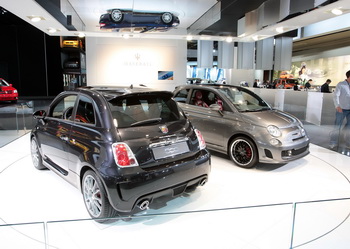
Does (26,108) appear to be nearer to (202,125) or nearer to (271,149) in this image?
(202,125)

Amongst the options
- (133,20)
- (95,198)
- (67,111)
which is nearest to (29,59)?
(133,20)

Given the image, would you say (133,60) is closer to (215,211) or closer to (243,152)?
(243,152)

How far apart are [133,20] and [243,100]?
5.28 m

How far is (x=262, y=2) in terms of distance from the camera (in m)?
8.36

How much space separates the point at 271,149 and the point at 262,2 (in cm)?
606

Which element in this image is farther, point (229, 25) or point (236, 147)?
point (229, 25)

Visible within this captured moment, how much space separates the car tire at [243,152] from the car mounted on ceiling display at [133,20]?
5.76 meters

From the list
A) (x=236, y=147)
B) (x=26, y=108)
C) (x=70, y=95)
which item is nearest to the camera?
(x=70, y=95)

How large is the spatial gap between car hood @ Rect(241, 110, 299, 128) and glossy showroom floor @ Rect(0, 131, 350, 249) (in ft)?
2.35

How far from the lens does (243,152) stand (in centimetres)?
437

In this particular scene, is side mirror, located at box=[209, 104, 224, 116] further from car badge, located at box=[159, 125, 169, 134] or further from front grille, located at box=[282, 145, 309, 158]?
car badge, located at box=[159, 125, 169, 134]

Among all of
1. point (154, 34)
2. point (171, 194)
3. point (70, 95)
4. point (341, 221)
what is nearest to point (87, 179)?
point (171, 194)

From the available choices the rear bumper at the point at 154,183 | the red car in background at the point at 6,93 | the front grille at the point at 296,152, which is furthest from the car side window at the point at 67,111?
the red car in background at the point at 6,93

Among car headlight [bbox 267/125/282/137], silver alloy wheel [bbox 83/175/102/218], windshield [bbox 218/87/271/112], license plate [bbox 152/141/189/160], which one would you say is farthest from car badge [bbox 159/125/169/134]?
windshield [bbox 218/87/271/112]
